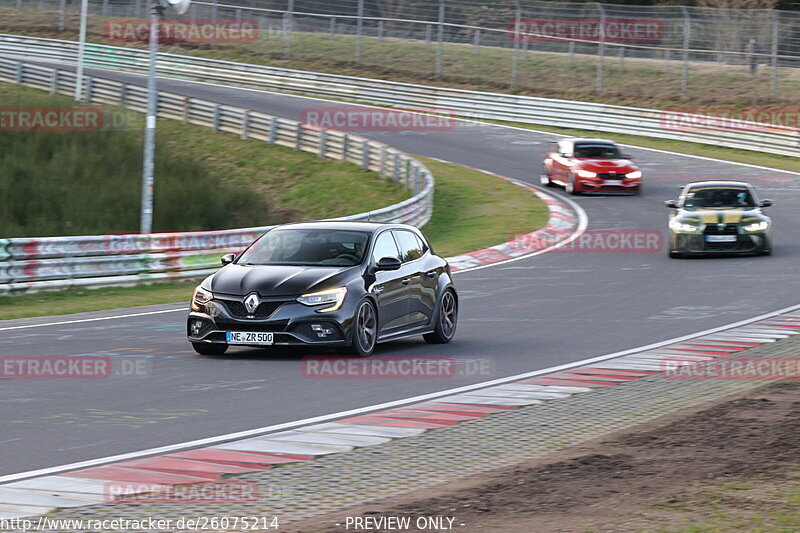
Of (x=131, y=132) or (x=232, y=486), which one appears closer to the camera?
(x=232, y=486)

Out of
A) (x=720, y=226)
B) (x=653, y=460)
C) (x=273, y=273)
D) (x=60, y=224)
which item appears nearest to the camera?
(x=653, y=460)

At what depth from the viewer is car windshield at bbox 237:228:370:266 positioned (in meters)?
13.4

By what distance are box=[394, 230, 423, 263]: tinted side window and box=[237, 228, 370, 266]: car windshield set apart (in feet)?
2.02

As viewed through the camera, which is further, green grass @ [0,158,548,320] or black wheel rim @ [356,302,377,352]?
green grass @ [0,158,548,320]

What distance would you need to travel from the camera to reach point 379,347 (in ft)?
46.9

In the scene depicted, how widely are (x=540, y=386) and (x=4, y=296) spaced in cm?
1061

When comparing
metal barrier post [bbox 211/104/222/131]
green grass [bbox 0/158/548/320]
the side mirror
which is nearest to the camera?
the side mirror

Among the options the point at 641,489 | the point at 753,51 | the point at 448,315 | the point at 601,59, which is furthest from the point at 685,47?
the point at 641,489

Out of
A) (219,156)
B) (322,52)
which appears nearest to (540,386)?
(219,156)

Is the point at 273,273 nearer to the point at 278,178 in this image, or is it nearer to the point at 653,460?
the point at 653,460

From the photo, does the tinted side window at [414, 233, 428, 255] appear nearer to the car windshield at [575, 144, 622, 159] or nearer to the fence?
the car windshield at [575, 144, 622, 159]

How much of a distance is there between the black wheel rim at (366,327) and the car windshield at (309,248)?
1.93 feet

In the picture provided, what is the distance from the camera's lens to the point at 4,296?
19.0 metres

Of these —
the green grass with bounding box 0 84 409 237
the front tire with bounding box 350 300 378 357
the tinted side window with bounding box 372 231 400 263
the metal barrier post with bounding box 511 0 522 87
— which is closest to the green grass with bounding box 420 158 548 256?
the green grass with bounding box 0 84 409 237
